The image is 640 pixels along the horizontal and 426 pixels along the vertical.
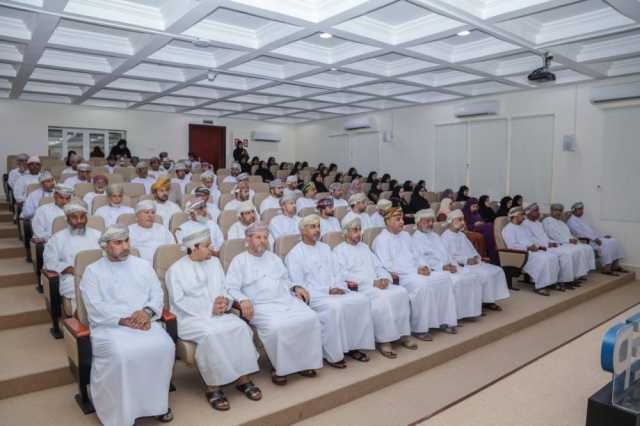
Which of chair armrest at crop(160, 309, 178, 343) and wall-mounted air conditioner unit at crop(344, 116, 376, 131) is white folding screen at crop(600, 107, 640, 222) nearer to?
wall-mounted air conditioner unit at crop(344, 116, 376, 131)

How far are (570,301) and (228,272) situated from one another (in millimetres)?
4699

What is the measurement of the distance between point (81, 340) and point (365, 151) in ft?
33.5

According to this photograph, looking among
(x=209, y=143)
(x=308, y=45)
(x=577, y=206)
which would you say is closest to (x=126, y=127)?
(x=209, y=143)

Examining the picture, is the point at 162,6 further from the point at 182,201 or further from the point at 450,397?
the point at 450,397

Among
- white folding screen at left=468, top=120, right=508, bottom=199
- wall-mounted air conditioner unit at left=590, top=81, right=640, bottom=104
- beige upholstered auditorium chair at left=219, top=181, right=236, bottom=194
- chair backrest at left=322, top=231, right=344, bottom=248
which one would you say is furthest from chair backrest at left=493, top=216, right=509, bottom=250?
beige upholstered auditorium chair at left=219, top=181, right=236, bottom=194

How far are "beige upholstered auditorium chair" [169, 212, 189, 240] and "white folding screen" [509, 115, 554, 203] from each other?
270 inches

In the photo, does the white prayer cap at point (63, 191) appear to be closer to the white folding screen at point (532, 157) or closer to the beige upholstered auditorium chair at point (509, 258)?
the beige upholstered auditorium chair at point (509, 258)

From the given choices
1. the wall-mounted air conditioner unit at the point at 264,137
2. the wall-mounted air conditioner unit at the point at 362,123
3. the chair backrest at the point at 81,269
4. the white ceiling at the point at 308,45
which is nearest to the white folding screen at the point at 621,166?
the white ceiling at the point at 308,45

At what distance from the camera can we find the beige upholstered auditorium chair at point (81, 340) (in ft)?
9.25

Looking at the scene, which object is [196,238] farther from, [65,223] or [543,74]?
[543,74]

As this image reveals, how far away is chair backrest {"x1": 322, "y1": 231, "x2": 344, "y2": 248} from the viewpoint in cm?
460

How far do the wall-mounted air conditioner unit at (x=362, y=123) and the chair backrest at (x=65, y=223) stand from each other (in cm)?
845

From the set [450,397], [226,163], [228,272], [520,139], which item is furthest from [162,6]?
[226,163]

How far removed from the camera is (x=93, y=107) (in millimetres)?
11266
